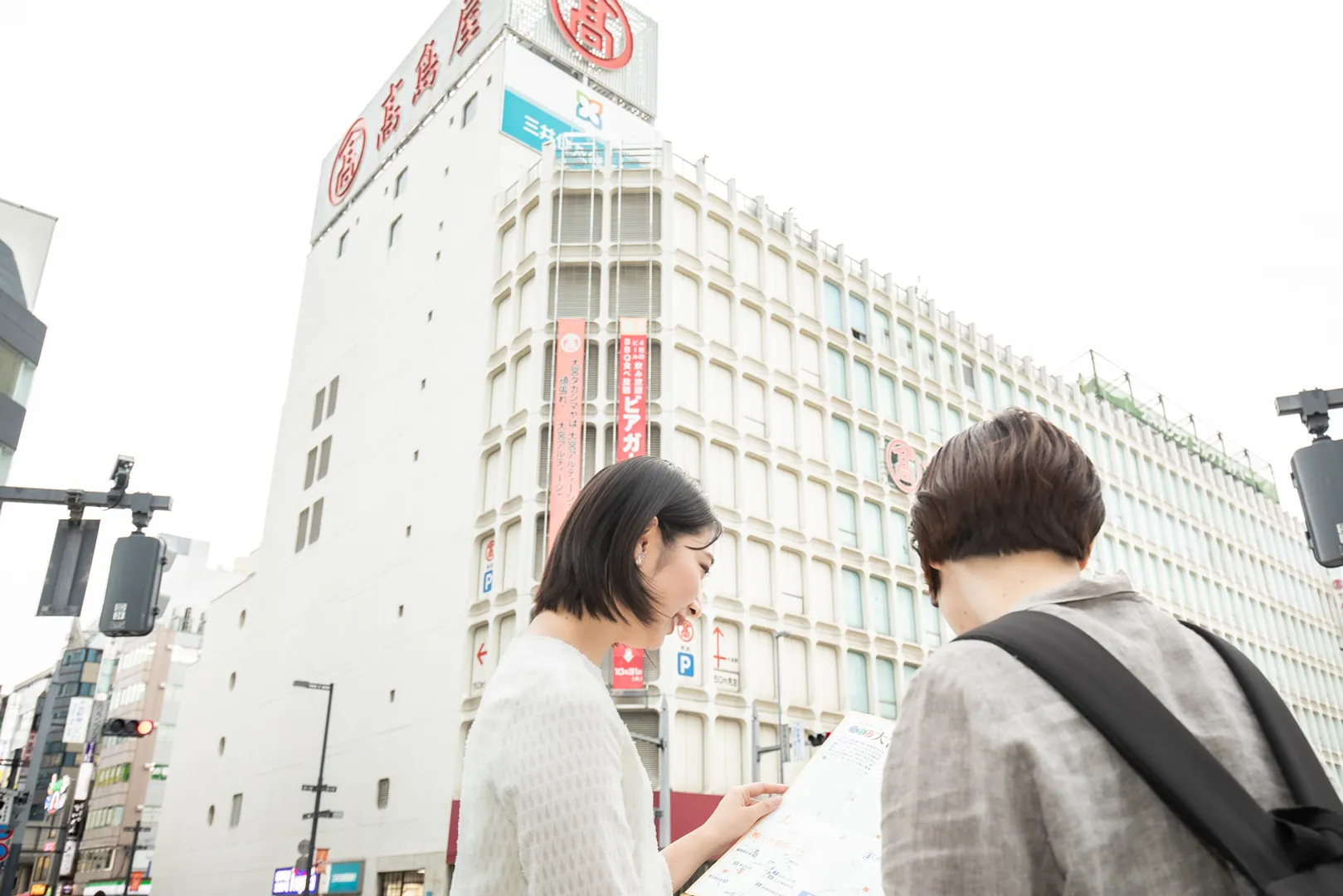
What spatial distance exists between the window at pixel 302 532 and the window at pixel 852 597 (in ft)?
76.0

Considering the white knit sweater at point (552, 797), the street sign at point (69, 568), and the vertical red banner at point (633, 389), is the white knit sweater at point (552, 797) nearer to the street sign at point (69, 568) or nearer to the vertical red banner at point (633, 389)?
the street sign at point (69, 568)

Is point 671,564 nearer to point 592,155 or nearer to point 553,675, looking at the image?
point 553,675

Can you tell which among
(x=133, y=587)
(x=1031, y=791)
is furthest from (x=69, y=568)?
(x=1031, y=791)

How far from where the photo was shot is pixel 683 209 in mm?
31703

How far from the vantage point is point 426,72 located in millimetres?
42281

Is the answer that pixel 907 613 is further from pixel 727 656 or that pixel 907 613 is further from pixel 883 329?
pixel 883 329

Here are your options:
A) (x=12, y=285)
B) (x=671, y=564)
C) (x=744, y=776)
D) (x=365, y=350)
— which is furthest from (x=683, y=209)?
(x=671, y=564)

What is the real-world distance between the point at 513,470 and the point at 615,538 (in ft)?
87.6

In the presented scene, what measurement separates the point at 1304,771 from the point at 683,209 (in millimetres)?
31676

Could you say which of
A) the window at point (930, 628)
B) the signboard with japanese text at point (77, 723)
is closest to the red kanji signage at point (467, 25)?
the window at point (930, 628)

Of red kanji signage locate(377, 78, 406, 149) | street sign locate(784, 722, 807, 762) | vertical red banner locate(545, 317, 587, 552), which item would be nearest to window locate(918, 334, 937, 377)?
vertical red banner locate(545, 317, 587, 552)

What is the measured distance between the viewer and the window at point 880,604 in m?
31.6

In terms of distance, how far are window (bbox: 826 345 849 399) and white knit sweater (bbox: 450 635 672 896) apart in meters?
32.2

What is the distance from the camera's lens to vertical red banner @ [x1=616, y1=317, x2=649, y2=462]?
1076 inches
